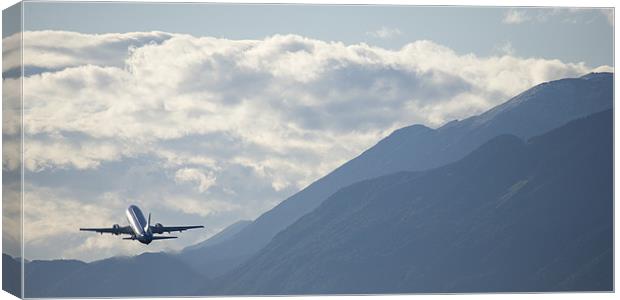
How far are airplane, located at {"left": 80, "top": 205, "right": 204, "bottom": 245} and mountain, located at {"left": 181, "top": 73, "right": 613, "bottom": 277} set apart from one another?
250 cm

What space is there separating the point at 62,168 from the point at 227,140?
330 inches

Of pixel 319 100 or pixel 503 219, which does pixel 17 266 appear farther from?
pixel 503 219

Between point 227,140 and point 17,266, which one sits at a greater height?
point 227,140

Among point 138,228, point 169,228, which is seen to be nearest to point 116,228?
point 138,228

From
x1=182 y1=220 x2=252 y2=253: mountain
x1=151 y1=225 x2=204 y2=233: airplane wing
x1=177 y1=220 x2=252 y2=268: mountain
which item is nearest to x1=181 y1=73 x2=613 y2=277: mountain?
x1=177 y1=220 x2=252 y2=268: mountain

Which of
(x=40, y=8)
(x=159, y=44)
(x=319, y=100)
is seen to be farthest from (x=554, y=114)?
(x=40, y=8)

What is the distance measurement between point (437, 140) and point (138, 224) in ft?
50.4

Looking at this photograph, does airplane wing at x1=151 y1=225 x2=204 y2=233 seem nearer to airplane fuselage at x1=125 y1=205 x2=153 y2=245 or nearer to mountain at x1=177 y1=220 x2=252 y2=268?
airplane fuselage at x1=125 y1=205 x2=153 y2=245

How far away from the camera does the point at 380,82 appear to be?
90875 mm

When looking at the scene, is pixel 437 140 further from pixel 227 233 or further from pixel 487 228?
pixel 227 233

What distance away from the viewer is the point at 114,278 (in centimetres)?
8956

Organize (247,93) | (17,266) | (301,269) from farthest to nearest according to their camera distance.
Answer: (301,269), (247,93), (17,266)

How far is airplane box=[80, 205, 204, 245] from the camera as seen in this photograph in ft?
290

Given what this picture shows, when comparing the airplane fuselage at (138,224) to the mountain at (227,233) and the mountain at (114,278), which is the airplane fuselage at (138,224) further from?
the mountain at (227,233)
